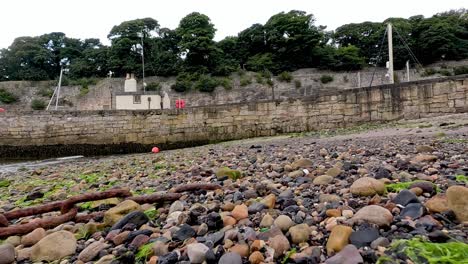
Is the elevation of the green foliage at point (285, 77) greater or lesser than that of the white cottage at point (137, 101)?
greater

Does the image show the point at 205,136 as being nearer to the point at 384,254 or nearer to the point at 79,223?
the point at 79,223

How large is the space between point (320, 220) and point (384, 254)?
19.0 inches

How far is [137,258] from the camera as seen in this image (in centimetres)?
155

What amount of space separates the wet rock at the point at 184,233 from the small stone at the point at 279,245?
0.48 meters

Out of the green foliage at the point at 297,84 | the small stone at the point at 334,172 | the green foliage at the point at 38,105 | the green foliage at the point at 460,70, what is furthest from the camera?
the green foliage at the point at 297,84

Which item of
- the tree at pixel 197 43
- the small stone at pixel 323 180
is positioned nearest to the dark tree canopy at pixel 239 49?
the tree at pixel 197 43

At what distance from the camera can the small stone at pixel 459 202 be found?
1.40 meters

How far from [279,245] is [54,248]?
126 centimetres

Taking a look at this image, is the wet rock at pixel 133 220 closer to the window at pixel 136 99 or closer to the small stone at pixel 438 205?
the small stone at pixel 438 205

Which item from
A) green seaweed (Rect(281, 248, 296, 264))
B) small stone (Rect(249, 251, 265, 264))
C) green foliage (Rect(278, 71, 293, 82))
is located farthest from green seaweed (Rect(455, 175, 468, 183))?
green foliage (Rect(278, 71, 293, 82))

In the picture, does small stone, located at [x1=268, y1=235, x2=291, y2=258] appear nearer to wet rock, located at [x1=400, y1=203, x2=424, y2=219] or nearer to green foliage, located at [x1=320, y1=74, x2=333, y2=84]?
wet rock, located at [x1=400, y1=203, x2=424, y2=219]

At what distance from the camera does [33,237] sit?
1.97 m

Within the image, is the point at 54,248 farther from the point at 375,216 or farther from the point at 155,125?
the point at 155,125

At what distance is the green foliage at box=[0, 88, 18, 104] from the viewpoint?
39.6m
